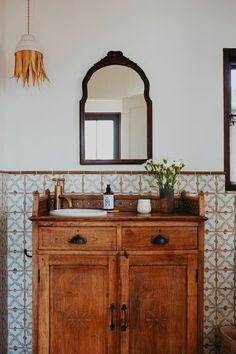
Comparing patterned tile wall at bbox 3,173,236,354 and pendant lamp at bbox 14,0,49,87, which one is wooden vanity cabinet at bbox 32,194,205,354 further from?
pendant lamp at bbox 14,0,49,87

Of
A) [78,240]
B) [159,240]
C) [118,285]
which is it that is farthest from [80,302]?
[159,240]

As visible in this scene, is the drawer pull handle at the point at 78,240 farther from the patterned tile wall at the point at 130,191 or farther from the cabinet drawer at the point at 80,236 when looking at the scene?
the patterned tile wall at the point at 130,191

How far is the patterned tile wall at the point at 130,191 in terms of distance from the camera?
2516mm

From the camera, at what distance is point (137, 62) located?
8.35 ft

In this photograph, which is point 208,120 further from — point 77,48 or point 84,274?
point 84,274

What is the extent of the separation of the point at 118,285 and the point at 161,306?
271mm

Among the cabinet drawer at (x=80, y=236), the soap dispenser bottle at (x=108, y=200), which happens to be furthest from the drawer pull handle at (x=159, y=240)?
the soap dispenser bottle at (x=108, y=200)

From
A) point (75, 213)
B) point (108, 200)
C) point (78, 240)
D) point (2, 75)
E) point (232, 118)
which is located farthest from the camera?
point (232, 118)

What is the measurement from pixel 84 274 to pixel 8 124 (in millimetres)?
1220

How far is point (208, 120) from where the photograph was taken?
2.56m

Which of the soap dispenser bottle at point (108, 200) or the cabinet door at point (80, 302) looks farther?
the soap dispenser bottle at point (108, 200)

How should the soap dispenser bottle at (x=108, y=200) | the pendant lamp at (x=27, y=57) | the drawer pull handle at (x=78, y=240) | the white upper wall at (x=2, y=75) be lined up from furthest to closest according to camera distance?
the white upper wall at (x=2, y=75) < the soap dispenser bottle at (x=108, y=200) < the pendant lamp at (x=27, y=57) < the drawer pull handle at (x=78, y=240)

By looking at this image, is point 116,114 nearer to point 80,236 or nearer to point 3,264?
point 80,236

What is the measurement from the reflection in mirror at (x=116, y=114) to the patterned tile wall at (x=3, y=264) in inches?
24.7
